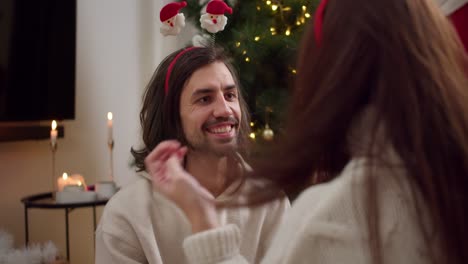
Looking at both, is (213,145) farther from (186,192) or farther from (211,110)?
(186,192)

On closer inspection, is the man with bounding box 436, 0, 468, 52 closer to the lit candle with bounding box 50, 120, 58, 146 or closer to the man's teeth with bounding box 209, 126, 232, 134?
the man's teeth with bounding box 209, 126, 232, 134

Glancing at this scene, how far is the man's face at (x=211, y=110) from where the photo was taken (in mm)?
1807

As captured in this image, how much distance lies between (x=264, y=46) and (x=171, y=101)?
90cm

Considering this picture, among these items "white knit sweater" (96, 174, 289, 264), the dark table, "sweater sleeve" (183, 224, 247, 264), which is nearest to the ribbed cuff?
"sweater sleeve" (183, 224, 247, 264)

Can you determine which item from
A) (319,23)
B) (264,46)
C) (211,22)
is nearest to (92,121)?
(264,46)

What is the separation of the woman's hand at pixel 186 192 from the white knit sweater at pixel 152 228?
43 centimetres

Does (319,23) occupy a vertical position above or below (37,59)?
below

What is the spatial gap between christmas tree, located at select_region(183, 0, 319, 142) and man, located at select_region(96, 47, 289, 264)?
2.43 ft

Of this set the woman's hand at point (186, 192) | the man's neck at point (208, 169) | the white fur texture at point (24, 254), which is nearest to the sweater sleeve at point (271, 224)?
the man's neck at point (208, 169)

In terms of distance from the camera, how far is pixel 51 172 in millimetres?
3357

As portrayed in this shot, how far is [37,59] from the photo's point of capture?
308cm

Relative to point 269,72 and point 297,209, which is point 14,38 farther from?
point 297,209

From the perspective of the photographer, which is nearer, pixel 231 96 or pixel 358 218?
pixel 358 218

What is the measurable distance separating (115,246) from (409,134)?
1052 millimetres
